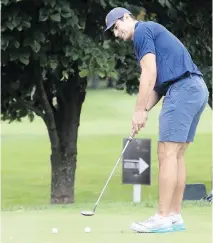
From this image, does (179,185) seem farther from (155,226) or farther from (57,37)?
(57,37)

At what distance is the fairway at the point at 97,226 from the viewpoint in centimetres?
582

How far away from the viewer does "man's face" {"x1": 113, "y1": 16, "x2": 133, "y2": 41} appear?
632 cm

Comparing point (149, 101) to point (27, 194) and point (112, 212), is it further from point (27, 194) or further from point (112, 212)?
point (27, 194)

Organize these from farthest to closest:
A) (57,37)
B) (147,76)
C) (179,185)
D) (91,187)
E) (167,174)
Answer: (91,187) → (57,37) → (179,185) → (167,174) → (147,76)

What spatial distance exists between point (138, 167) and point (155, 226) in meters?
7.21

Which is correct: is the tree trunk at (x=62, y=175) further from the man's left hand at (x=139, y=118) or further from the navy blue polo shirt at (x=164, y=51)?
the navy blue polo shirt at (x=164, y=51)

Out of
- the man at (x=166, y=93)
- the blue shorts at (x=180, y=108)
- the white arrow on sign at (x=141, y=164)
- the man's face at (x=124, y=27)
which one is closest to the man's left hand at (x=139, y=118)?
the man at (x=166, y=93)

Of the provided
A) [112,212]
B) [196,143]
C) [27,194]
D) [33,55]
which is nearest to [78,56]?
[33,55]

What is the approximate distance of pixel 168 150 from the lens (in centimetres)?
630

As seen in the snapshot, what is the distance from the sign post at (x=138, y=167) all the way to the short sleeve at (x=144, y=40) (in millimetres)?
7199

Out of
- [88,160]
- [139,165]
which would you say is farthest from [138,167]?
[88,160]

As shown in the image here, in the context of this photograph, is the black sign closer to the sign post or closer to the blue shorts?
A: the sign post

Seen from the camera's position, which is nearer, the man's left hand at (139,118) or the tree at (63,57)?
the man's left hand at (139,118)

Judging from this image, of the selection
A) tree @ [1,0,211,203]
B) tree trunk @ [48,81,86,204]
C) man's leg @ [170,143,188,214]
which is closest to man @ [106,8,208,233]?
man's leg @ [170,143,188,214]
